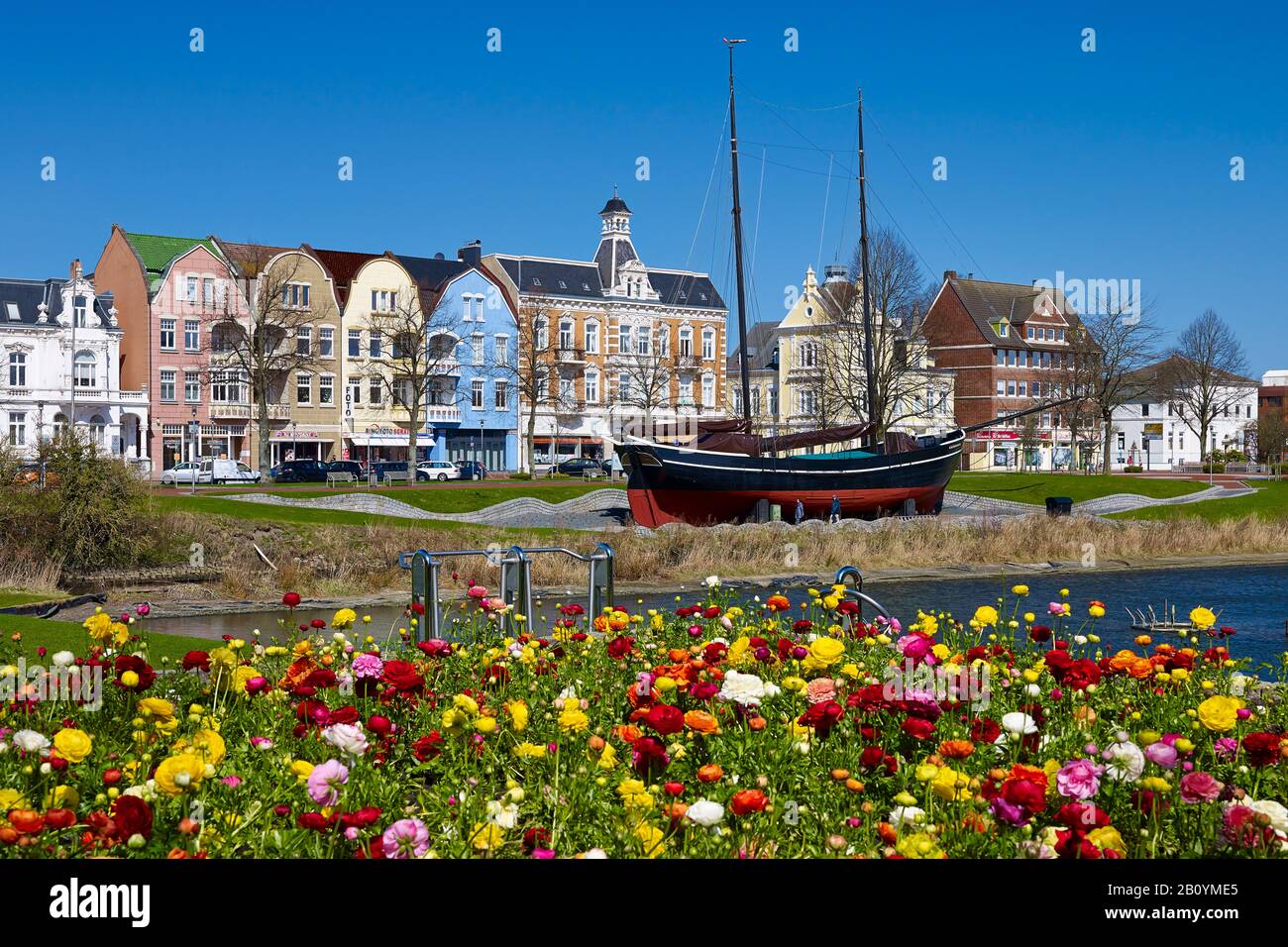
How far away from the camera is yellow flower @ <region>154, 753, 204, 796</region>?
4180 millimetres

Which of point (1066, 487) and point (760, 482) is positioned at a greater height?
point (760, 482)

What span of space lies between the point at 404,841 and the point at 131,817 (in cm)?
78

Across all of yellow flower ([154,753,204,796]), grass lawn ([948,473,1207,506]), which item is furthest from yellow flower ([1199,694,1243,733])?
grass lawn ([948,473,1207,506])

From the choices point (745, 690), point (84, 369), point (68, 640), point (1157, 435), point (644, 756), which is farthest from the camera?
point (1157, 435)

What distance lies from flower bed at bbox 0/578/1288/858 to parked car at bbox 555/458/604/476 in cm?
6082

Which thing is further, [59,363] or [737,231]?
[59,363]

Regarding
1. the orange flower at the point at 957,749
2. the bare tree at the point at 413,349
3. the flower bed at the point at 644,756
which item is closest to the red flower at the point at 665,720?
the flower bed at the point at 644,756

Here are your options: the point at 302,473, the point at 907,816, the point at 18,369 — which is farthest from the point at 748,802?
the point at 18,369

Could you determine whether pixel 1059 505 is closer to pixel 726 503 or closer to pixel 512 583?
pixel 726 503

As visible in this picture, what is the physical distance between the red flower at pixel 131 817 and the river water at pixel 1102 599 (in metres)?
13.5

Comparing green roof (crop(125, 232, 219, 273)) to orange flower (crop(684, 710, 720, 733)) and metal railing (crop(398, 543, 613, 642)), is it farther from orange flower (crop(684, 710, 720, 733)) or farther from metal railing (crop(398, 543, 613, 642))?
orange flower (crop(684, 710, 720, 733))

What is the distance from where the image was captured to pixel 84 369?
211 feet

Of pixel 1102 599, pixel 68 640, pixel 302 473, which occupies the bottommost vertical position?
pixel 1102 599
